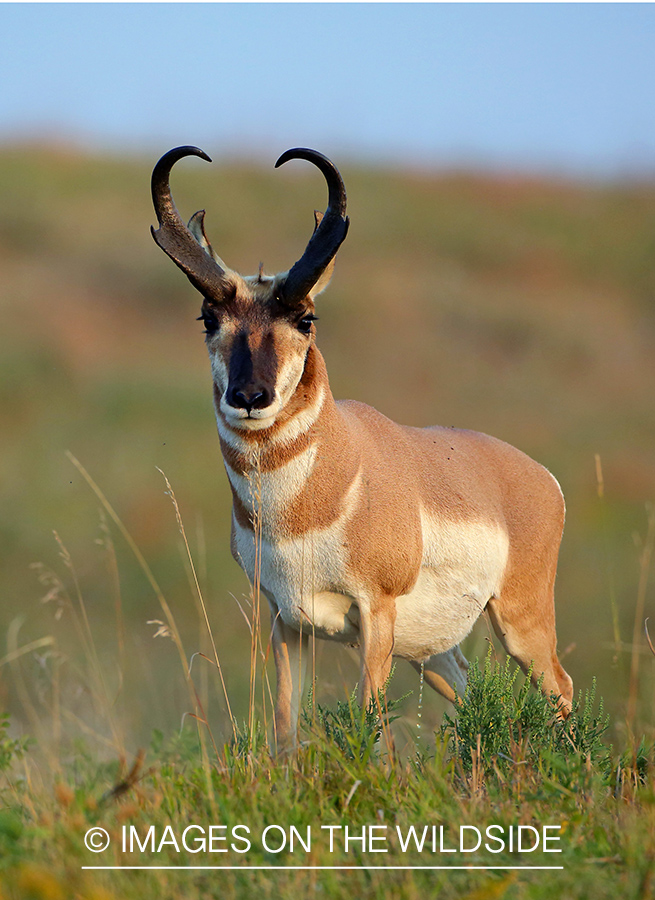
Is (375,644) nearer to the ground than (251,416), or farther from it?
nearer to the ground

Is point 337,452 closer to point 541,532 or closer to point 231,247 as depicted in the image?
point 541,532

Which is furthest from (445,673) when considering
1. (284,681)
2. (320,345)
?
(320,345)

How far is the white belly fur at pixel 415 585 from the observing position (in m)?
5.37

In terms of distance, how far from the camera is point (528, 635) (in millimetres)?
6723

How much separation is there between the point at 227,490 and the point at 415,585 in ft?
57.3

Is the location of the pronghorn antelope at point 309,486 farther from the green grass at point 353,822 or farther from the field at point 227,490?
the green grass at point 353,822

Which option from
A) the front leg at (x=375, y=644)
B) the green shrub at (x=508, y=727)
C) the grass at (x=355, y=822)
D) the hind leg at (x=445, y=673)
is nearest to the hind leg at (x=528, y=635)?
the hind leg at (x=445, y=673)

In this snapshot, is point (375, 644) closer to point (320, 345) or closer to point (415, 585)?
point (415, 585)

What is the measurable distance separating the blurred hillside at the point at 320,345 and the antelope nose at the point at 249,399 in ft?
22.3

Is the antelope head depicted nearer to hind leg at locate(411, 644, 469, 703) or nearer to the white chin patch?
the white chin patch

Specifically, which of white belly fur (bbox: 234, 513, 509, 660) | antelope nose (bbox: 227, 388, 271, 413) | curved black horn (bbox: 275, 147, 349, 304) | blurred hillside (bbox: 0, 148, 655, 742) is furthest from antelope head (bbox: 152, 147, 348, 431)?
blurred hillside (bbox: 0, 148, 655, 742)

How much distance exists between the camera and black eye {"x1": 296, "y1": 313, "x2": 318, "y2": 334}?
5.49 m

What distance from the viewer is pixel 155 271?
109ft

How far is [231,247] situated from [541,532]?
29.2 meters
